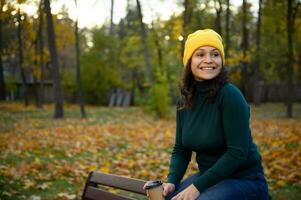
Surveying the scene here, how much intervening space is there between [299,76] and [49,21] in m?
27.7

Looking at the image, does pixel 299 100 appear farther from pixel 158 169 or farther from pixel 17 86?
pixel 158 169

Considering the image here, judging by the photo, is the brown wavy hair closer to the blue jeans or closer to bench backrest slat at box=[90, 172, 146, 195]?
the blue jeans

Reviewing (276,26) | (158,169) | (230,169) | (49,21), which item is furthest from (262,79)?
(230,169)

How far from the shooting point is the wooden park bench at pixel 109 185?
337cm

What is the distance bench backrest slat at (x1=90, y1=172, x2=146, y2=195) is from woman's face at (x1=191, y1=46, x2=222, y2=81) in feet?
3.23

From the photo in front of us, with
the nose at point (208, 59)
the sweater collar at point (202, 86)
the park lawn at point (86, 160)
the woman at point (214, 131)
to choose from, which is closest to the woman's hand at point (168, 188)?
the woman at point (214, 131)

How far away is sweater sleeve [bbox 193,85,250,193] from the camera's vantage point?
2.79 m

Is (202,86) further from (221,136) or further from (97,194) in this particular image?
(97,194)

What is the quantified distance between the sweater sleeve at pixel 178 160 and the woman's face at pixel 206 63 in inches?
16.0

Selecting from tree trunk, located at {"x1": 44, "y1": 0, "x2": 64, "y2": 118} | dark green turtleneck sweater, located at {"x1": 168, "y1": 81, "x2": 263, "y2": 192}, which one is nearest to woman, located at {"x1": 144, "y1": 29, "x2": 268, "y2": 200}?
dark green turtleneck sweater, located at {"x1": 168, "y1": 81, "x2": 263, "y2": 192}

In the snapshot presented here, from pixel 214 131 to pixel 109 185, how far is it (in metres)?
1.21

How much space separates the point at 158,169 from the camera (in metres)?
7.66

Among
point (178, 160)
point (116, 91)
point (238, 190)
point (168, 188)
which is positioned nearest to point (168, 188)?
point (168, 188)

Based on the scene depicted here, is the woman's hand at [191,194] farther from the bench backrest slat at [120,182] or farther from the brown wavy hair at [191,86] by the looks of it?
the brown wavy hair at [191,86]
